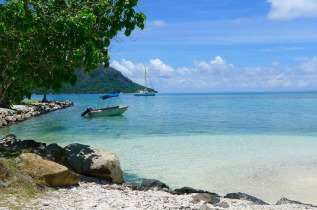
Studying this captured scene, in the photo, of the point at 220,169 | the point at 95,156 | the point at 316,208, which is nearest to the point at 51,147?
the point at 95,156

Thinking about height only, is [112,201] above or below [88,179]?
above

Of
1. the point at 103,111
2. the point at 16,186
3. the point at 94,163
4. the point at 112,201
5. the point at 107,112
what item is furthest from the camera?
the point at 107,112

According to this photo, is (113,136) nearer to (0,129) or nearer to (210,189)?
(0,129)

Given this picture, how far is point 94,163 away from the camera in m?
9.64

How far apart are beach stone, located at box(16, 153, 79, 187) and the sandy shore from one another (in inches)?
9.2

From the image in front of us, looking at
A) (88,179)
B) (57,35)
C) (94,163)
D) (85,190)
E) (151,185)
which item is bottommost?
(151,185)

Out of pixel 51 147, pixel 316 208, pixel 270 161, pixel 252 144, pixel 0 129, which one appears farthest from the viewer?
pixel 0 129

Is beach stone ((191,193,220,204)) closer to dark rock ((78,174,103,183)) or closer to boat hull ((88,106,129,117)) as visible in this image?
dark rock ((78,174,103,183))

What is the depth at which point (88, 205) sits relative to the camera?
22.0 ft

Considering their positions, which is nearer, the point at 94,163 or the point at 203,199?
the point at 203,199

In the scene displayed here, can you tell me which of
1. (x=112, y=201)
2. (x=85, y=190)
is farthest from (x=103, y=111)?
(x=112, y=201)

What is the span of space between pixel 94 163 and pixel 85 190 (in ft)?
5.65

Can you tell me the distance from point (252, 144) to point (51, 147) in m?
12.5

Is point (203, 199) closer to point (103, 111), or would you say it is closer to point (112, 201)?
point (112, 201)
